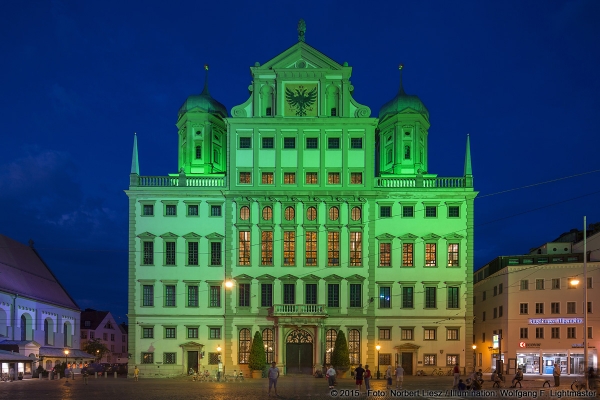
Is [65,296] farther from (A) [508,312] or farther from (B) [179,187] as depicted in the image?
(A) [508,312]

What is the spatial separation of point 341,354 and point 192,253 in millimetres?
15769

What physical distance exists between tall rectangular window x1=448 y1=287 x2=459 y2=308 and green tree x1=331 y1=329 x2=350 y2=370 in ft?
33.0

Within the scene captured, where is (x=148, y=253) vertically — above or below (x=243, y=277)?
above

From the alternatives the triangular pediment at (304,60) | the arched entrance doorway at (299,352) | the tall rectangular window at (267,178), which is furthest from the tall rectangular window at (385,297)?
the triangular pediment at (304,60)

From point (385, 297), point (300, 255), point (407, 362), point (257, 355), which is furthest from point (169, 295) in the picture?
point (407, 362)

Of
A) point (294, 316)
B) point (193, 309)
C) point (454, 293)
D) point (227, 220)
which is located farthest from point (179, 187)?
point (454, 293)

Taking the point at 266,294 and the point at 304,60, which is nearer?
the point at 266,294

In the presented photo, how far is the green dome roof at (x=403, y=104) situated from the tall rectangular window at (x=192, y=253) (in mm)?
23684

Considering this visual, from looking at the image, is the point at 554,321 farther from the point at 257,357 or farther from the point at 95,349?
the point at 95,349

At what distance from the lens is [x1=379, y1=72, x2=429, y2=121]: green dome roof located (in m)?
73.6

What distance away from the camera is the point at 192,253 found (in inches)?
2603

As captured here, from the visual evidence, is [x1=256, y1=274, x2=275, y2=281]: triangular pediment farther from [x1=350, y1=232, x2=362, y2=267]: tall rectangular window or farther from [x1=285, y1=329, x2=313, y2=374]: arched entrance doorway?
[x1=350, y1=232, x2=362, y2=267]: tall rectangular window

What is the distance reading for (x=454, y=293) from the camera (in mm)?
65875

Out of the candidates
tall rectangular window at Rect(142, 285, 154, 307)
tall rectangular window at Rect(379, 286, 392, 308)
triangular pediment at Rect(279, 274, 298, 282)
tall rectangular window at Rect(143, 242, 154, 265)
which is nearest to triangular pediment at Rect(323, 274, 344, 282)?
triangular pediment at Rect(279, 274, 298, 282)
